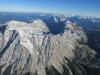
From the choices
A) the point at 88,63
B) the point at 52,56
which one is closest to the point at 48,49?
the point at 52,56

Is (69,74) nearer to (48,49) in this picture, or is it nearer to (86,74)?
(86,74)

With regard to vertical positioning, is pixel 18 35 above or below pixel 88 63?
above

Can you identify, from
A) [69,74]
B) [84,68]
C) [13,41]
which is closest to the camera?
[69,74]

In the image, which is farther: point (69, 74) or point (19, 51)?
point (19, 51)

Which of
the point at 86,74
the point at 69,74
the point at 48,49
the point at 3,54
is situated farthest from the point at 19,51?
the point at 86,74

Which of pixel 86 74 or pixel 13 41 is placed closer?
pixel 86 74

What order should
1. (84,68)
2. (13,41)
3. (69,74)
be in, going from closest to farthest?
(69,74), (84,68), (13,41)

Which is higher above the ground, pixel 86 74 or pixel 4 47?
pixel 4 47

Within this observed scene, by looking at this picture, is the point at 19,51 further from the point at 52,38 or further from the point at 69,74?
the point at 69,74
